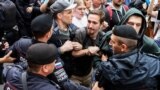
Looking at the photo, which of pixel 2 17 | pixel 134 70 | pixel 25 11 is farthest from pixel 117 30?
pixel 25 11

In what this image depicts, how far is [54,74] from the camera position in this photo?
3.38 meters

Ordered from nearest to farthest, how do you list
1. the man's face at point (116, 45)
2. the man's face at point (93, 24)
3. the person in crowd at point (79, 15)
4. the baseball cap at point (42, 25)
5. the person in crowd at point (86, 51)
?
the man's face at point (116, 45) → the baseball cap at point (42, 25) → the person in crowd at point (86, 51) → the man's face at point (93, 24) → the person in crowd at point (79, 15)

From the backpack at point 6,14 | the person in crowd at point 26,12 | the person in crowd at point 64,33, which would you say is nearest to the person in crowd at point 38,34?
the person in crowd at point 64,33

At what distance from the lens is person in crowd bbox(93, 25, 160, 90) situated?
299 cm

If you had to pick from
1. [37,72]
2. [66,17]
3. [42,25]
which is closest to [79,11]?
[66,17]

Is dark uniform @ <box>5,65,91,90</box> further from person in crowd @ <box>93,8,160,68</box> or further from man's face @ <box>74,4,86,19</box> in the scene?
man's face @ <box>74,4,86,19</box>

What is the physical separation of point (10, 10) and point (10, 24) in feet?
0.93

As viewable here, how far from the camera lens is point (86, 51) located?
179 inches

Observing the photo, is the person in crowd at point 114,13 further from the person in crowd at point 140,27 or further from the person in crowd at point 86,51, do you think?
the person in crowd at point 140,27

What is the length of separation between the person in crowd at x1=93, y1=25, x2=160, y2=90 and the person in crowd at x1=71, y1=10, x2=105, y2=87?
1338mm

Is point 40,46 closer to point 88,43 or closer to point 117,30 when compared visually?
point 117,30

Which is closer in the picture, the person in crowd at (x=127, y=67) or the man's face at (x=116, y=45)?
the person in crowd at (x=127, y=67)

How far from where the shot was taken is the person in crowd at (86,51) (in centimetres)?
459

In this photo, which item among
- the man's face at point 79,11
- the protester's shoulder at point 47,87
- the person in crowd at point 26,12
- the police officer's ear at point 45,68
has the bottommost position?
the person in crowd at point 26,12
